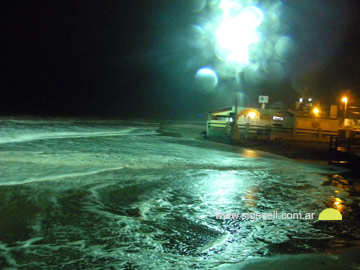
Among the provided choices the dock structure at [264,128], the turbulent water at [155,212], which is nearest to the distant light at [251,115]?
the dock structure at [264,128]

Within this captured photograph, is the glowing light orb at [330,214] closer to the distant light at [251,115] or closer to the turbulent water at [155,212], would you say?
the turbulent water at [155,212]

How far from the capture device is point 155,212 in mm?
7152

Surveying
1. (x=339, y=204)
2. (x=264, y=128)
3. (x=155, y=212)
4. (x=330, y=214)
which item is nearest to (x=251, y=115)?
(x=264, y=128)

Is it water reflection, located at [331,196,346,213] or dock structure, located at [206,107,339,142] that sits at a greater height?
dock structure, located at [206,107,339,142]

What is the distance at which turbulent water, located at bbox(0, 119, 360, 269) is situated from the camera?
502cm

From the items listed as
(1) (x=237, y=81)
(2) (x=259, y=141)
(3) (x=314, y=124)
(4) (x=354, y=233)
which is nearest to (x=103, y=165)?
(4) (x=354, y=233)

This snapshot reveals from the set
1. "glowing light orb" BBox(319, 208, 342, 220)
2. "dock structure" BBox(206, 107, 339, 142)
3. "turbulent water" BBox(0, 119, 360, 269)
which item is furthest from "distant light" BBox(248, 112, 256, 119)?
"glowing light orb" BBox(319, 208, 342, 220)

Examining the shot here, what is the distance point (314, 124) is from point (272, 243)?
30407 mm

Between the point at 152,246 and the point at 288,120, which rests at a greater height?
the point at 288,120

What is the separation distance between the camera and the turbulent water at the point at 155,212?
197 inches

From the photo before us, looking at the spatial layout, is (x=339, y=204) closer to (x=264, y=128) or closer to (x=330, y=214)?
(x=330, y=214)

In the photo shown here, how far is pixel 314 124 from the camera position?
110 feet

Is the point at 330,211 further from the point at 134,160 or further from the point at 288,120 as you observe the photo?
the point at 288,120

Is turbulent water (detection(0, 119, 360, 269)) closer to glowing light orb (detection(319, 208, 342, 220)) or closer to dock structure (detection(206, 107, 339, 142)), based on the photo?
glowing light orb (detection(319, 208, 342, 220))
